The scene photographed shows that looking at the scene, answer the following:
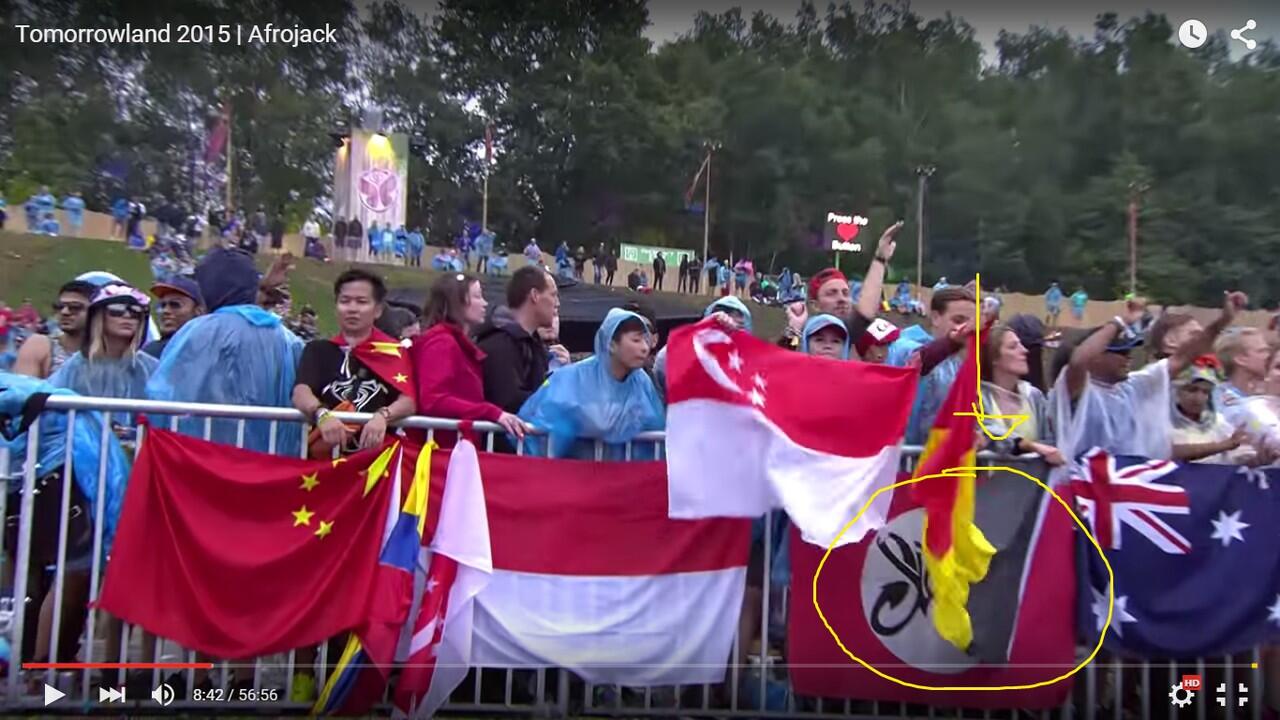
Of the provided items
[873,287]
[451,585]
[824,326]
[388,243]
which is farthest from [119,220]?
[451,585]

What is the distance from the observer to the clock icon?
615 cm

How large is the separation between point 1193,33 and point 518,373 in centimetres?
414

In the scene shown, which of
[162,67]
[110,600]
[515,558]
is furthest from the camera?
[162,67]

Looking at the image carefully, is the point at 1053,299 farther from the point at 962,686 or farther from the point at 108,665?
the point at 108,665

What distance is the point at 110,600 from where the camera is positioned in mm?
4438

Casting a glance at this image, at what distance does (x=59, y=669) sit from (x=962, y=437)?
364 centimetres

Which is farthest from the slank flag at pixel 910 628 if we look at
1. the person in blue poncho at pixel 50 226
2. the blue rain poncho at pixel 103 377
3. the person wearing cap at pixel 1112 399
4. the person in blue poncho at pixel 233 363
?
the person in blue poncho at pixel 50 226

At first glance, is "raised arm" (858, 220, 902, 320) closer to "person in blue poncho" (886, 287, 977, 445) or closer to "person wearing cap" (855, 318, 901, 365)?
"person wearing cap" (855, 318, 901, 365)

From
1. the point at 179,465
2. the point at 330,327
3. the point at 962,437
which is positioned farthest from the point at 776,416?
the point at 330,327

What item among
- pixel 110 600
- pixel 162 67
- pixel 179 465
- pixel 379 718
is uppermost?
pixel 162 67

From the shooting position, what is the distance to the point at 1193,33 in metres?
6.34

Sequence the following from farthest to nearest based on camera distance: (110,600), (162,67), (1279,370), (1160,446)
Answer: (162,67)
(1279,370)
(1160,446)
(110,600)

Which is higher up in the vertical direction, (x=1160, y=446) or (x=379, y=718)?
(x=1160, y=446)

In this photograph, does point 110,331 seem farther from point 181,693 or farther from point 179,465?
point 181,693
